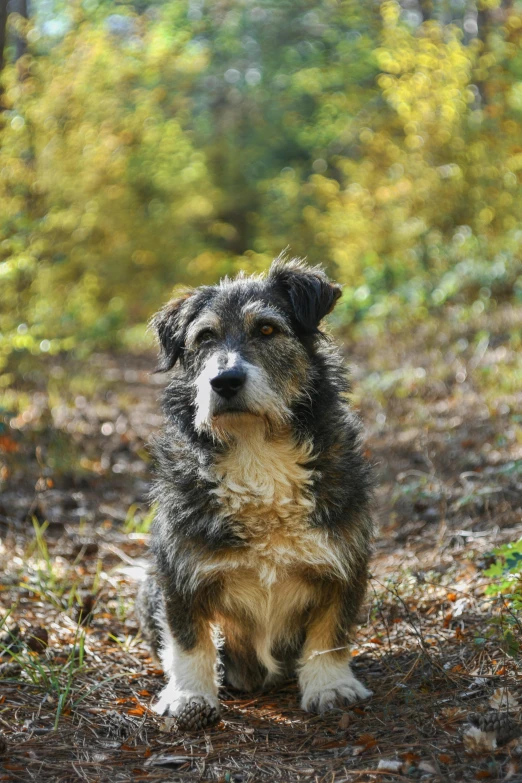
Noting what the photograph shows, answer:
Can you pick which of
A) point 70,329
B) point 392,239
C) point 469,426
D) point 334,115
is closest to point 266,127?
point 334,115

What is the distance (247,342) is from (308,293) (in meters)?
0.41

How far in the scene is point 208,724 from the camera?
138 inches

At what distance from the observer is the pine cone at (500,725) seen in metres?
2.79

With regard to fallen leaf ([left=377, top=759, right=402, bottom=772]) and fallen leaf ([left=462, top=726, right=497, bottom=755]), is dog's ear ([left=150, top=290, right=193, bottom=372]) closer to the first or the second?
fallen leaf ([left=377, top=759, right=402, bottom=772])

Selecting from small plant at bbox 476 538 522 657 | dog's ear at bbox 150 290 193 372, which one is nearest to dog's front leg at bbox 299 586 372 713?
small plant at bbox 476 538 522 657

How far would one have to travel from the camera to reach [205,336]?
3.93 metres

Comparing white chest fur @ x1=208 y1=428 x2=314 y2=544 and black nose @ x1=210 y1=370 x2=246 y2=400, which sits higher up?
black nose @ x1=210 y1=370 x2=246 y2=400

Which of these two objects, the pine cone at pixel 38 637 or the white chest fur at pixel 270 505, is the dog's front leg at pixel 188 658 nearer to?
the white chest fur at pixel 270 505

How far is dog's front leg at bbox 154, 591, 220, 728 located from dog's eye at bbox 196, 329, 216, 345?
1182 millimetres

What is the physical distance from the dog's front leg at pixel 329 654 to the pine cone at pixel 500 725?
2.75 ft

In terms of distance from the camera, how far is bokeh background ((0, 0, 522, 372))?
10.5 m

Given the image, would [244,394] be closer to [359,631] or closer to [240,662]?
[240,662]

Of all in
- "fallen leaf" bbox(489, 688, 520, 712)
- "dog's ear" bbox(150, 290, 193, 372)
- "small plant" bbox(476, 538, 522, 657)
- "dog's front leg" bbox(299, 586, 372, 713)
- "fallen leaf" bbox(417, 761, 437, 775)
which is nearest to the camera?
"fallen leaf" bbox(417, 761, 437, 775)

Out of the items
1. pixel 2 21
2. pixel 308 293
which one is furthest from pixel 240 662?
pixel 2 21
